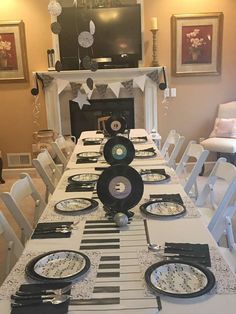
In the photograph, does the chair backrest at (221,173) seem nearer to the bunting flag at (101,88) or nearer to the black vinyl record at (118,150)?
the black vinyl record at (118,150)

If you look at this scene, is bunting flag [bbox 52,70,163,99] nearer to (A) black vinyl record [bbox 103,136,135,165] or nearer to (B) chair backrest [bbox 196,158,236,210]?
(A) black vinyl record [bbox 103,136,135,165]

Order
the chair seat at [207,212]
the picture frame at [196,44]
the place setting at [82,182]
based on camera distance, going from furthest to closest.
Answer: the picture frame at [196,44] < the chair seat at [207,212] < the place setting at [82,182]

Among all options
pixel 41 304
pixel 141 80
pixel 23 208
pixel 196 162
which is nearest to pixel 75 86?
pixel 141 80

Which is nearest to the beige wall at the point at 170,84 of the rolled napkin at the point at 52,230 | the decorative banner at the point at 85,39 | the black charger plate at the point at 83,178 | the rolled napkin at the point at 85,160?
the decorative banner at the point at 85,39

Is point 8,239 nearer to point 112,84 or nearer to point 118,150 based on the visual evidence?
point 118,150

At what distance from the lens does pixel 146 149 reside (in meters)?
3.11

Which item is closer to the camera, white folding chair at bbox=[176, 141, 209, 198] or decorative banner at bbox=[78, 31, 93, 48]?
white folding chair at bbox=[176, 141, 209, 198]

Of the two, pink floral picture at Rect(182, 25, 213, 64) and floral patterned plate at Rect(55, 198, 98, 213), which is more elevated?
pink floral picture at Rect(182, 25, 213, 64)

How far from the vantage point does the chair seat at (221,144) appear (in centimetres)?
442

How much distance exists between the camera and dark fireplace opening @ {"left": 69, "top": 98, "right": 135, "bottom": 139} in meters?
5.13

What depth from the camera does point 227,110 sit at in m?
4.89

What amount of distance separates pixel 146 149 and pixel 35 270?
2025 millimetres

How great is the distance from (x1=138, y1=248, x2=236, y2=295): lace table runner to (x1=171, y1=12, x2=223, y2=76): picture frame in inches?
156

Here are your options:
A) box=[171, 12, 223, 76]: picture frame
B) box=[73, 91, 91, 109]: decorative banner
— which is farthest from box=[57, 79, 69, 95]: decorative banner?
box=[171, 12, 223, 76]: picture frame
